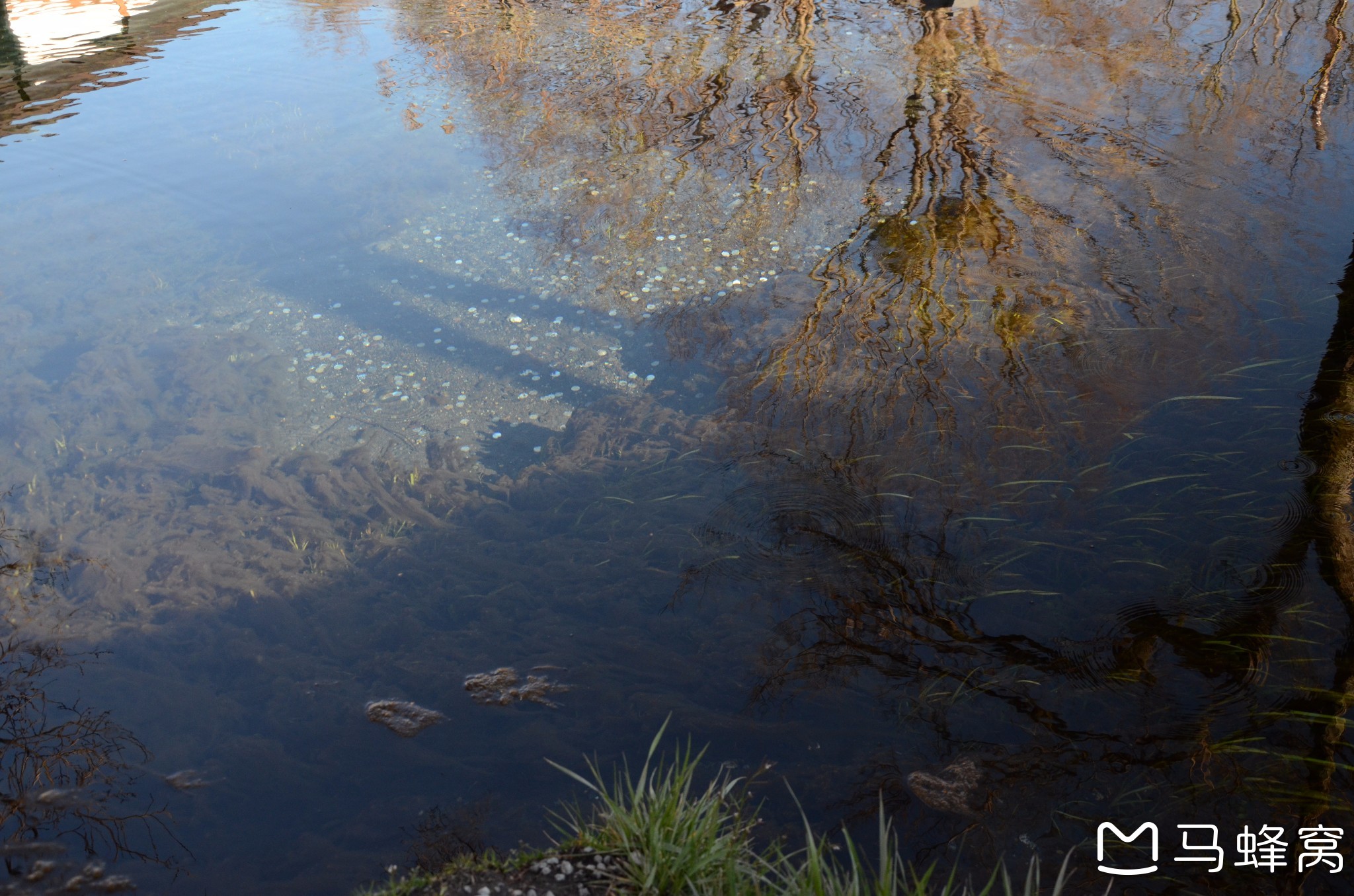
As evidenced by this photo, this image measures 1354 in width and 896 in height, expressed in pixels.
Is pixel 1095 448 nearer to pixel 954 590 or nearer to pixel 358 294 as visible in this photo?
pixel 954 590

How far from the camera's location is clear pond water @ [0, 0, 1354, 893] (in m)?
3.46

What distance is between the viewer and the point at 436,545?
15.5ft

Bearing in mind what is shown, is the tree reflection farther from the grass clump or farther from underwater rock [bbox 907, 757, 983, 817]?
underwater rock [bbox 907, 757, 983, 817]

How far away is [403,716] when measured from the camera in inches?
151

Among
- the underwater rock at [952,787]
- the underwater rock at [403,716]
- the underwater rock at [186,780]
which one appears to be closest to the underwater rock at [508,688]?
the underwater rock at [403,716]

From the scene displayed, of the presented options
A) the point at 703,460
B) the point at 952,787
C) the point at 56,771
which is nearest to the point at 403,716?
A: the point at 56,771

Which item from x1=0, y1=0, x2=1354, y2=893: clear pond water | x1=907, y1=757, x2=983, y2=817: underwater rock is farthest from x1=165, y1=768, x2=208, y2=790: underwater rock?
x1=907, y1=757, x2=983, y2=817: underwater rock

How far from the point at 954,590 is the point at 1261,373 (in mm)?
2730

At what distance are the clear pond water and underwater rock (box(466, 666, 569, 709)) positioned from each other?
37 millimetres

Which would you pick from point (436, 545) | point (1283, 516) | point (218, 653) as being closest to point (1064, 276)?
point (1283, 516)

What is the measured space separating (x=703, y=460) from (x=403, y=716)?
7.01ft

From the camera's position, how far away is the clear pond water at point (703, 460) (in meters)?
3.46

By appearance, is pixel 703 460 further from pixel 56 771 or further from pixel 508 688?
pixel 56 771

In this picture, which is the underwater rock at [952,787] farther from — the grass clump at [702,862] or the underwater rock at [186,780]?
the underwater rock at [186,780]
